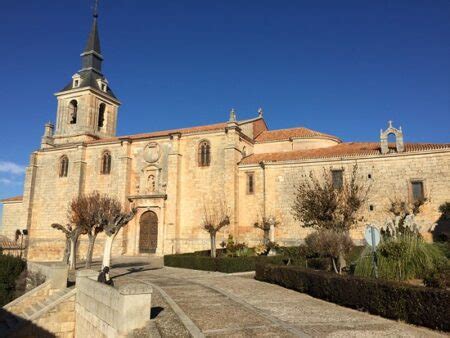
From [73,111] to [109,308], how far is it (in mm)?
34714

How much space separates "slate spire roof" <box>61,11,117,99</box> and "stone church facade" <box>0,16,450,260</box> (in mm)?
117

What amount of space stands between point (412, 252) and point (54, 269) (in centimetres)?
1332

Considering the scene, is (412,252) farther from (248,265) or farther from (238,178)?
(238,178)

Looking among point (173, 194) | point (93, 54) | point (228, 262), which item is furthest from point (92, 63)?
point (228, 262)

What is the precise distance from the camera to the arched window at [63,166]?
36.8 meters

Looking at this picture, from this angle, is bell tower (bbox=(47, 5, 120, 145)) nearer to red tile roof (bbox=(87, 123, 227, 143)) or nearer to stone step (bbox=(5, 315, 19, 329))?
red tile roof (bbox=(87, 123, 227, 143))

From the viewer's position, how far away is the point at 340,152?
27031 millimetres

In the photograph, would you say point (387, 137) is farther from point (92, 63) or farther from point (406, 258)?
point (92, 63)

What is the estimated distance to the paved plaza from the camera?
7.89 meters

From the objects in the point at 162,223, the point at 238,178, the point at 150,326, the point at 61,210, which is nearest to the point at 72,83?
the point at 61,210

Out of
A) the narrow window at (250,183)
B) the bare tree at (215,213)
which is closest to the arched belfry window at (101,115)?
the bare tree at (215,213)

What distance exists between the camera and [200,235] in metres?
29.5

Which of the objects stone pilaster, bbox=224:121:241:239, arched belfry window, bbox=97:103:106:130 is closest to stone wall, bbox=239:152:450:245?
stone pilaster, bbox=224:121:241:239

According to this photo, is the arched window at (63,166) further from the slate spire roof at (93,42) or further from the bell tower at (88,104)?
the slate spire roof at (93,42)
